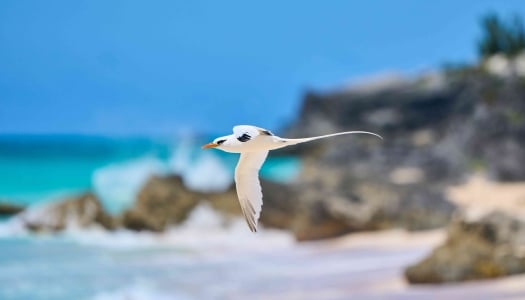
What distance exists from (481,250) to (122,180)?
711 cm

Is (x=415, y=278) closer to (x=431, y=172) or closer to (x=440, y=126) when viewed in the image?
(x=431, y=172)

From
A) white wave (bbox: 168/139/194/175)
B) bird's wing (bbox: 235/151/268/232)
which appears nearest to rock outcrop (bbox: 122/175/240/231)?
white wave (bbox: 168/139/194/175)

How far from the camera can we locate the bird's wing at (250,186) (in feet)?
12.5

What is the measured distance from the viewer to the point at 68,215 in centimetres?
1113

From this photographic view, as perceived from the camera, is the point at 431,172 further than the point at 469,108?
No

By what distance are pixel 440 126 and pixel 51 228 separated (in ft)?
20.2

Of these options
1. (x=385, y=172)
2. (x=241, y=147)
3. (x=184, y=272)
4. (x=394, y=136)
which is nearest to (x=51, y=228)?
(x=184, y=272)

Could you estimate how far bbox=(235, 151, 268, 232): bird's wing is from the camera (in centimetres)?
381

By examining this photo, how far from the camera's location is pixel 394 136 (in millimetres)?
13961

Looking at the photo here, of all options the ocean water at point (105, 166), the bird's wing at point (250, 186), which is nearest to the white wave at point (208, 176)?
the ocean water at point (105, 166)

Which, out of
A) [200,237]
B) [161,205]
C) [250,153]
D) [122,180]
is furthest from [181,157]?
[250,153]

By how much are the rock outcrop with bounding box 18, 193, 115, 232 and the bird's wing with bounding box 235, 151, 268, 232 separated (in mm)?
7066

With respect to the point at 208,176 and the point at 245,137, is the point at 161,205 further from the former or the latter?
the point at 245,137

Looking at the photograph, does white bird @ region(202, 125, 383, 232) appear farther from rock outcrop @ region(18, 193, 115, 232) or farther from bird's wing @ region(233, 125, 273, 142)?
rock outcrop @ region(18, 193, 115, 232)
